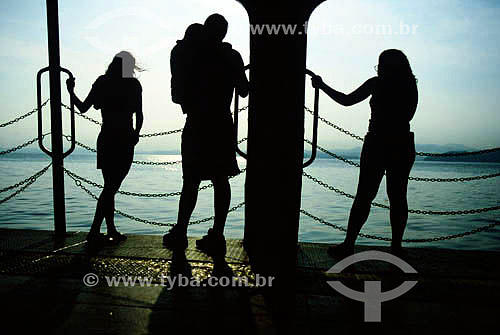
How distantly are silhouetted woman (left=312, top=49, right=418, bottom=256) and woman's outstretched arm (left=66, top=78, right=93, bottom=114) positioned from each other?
220cm

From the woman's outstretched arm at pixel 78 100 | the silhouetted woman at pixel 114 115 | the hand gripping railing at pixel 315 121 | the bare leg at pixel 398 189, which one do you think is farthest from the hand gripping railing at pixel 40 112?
the bare leg at pixel 398 189

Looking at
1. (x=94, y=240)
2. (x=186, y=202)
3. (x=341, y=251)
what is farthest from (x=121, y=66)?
(x=341, y=251)

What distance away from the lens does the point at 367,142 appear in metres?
3.17

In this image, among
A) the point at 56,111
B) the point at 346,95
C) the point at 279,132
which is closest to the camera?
the point at 279,132

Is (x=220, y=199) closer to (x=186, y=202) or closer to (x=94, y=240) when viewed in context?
(x=186, y=202)

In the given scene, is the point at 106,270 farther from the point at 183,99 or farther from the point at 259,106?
the point at 259,106

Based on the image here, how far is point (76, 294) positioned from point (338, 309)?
162 cm

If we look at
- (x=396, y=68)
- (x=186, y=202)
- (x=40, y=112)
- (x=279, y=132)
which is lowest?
(x=186, y=202)

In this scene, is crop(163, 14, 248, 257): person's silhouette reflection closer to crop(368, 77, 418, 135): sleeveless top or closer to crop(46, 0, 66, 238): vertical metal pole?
crop(368, 77, 418, 135): sleeveless top

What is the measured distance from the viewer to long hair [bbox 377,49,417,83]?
3.00 m

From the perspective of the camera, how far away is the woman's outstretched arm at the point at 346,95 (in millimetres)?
3109

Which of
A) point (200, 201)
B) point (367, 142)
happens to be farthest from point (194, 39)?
point (200, 201)

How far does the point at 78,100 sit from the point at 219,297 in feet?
8.41

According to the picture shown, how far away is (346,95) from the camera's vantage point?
313 cm
